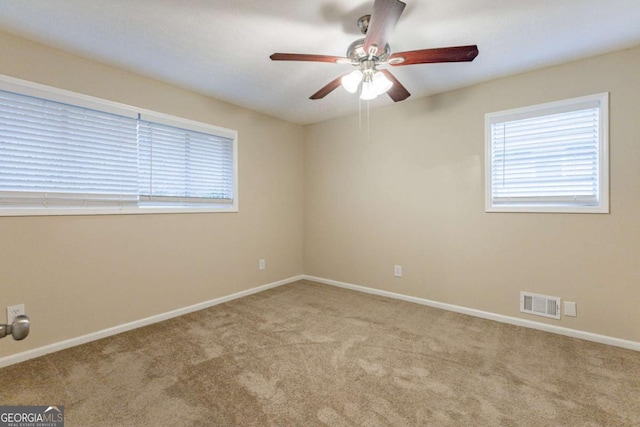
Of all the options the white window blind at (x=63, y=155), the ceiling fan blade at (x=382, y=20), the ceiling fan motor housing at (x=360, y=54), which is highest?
the ceiling fan motor housing at (x=360, y=54)

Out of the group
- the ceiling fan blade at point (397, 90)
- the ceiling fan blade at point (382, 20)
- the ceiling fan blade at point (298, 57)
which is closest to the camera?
the ceiling fan blade at point (382, 20)

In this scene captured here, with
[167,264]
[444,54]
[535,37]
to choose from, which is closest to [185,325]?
[167,264]

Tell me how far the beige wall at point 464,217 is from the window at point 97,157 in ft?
5.26

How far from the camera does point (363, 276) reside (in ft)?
12.6

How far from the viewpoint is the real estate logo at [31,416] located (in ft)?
4.83

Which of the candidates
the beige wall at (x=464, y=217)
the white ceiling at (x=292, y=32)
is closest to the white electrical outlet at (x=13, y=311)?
the white ceiling at (x=292, y=32)

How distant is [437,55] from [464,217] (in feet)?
5.94

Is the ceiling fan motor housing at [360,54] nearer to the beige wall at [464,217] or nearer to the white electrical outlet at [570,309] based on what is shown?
the beige wall at [464,217]

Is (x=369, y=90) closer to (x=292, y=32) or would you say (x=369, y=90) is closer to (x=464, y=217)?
(x=292, y=32)

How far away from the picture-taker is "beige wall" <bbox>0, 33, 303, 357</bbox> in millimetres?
2137

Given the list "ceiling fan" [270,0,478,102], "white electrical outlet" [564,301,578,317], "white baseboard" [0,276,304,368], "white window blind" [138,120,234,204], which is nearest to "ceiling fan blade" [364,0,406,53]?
"ceiling fan" [270,0,478,102]

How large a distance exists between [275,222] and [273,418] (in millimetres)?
2712

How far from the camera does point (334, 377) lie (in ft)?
6.25

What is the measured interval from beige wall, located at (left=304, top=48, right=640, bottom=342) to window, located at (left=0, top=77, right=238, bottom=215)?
63.1 inches
